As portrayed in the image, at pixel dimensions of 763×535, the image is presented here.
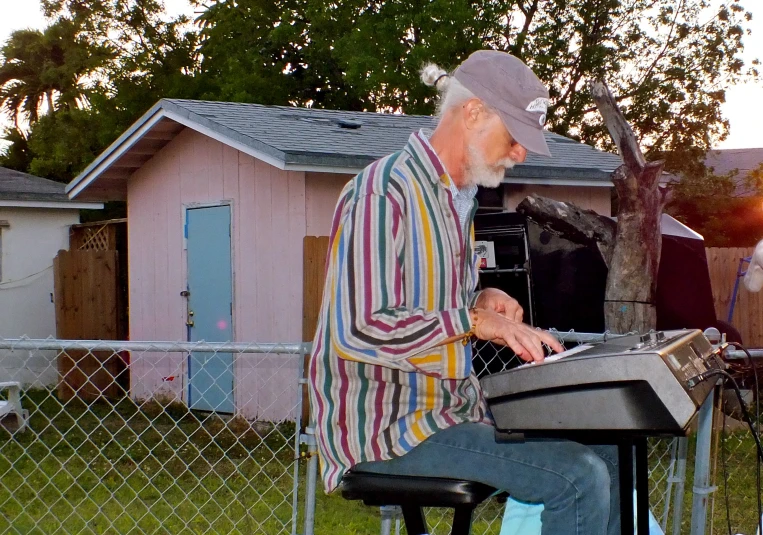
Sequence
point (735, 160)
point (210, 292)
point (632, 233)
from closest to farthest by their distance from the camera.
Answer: point (632, 233), point (210, 292), point (735, 160)

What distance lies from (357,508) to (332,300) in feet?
14.9

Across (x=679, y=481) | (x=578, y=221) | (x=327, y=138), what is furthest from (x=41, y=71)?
(x=679, y=481)

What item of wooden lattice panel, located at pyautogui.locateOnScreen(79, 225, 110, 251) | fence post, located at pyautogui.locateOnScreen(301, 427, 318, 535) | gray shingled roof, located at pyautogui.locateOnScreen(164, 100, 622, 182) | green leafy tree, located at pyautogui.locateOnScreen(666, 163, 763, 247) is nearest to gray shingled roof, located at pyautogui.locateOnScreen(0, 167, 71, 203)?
wooden lattice panel, located at pyautogui.locateOnScreen(79, 225, 110, 251)

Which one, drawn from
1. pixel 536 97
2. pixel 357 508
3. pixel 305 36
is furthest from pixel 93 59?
pixel 536 97

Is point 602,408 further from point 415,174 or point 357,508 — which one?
point 357,508

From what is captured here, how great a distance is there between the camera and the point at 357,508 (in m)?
6.55

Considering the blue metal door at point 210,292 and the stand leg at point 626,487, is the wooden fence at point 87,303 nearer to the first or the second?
the blue metal door at point 210,292

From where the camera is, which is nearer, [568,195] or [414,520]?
[414,520]

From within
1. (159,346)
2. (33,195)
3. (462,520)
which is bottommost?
(462,520)

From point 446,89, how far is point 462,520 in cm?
114

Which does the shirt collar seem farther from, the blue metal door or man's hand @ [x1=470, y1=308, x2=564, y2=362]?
the blue metal door

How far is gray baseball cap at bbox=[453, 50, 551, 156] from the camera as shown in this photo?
2420mm

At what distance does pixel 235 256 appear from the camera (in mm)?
11000

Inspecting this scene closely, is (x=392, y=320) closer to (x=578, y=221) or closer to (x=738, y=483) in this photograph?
(x=738, y=483)
